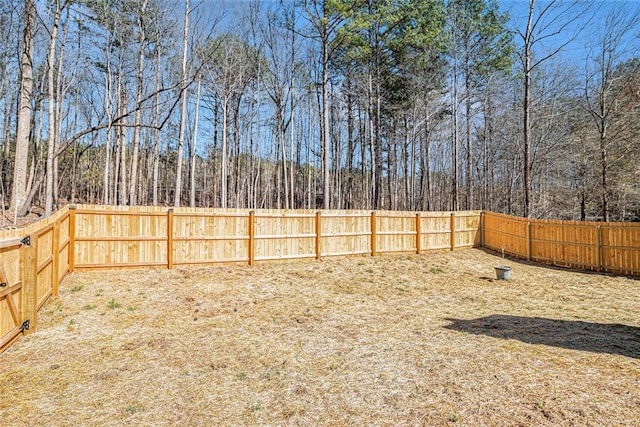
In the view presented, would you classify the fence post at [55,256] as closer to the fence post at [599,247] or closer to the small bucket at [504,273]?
the small bucket at [504,273]

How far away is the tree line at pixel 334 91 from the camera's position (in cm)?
1308

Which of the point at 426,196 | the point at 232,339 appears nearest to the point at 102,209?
the point at 232,339

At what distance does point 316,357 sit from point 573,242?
10.1m

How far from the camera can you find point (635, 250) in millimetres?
9133

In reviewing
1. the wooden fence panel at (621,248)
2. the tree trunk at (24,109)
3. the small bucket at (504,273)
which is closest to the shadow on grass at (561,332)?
the small bucket at (504,273)

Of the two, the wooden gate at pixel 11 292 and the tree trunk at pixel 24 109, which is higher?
the tree trunk at pixel 24 109

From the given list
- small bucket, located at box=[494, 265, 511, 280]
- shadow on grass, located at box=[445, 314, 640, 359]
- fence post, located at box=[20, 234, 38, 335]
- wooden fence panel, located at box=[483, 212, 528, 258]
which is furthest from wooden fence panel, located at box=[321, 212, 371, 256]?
fence post, located at box=[20, 234, 38, 335]

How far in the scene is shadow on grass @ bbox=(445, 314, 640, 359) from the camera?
13.1ft

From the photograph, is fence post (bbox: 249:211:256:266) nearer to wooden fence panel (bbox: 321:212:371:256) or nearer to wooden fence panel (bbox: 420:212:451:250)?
wooden fence panel (bbox: 321:212:371:256)

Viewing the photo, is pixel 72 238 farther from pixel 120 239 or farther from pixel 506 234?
pixel 506 234

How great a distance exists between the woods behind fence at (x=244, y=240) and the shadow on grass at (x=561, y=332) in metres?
5.31

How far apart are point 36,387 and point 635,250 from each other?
1267cm

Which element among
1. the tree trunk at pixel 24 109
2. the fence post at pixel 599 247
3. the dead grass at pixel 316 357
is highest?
the tree trunk at pixel 24 109

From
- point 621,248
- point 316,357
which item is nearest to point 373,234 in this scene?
point 621,248
